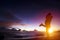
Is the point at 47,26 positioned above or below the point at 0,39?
above

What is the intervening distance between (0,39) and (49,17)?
488 cm

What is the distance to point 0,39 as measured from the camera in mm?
14484

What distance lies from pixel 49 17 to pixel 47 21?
1.43ft

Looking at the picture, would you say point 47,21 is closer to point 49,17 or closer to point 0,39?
point 49,17

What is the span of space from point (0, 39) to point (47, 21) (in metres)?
4.55

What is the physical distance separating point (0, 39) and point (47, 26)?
14.5 ft

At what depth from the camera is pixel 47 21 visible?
14594mm

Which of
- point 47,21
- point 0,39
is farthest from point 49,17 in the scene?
point 0,39

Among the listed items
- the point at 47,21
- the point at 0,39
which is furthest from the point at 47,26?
the point at 0,39

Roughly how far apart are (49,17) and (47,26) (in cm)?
86

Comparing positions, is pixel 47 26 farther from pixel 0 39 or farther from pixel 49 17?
pixel 0 39

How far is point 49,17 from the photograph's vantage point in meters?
14.7

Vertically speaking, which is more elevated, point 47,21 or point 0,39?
point 47,21

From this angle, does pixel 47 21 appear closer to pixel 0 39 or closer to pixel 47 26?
pixel 47 26
